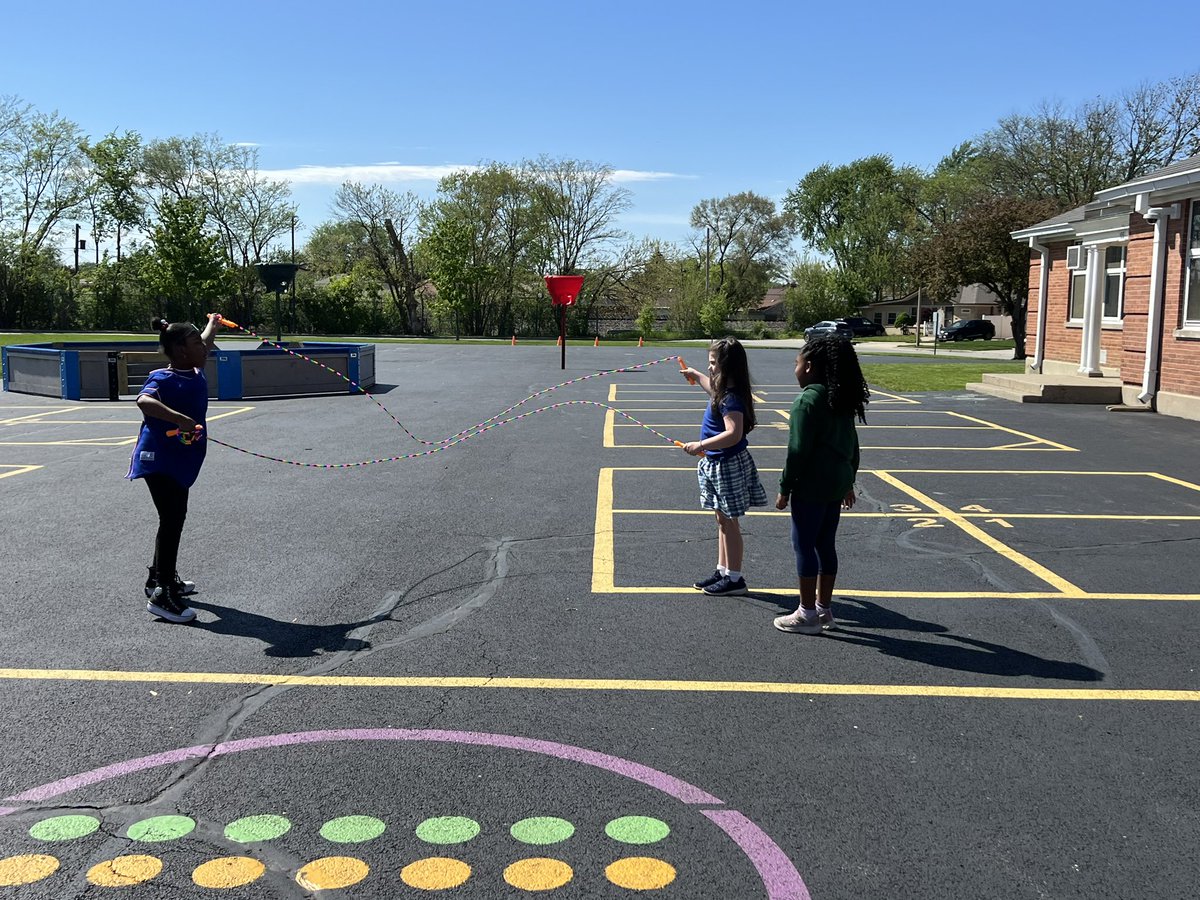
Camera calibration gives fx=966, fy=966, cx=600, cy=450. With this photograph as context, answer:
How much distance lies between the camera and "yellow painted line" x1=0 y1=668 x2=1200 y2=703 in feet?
15.7

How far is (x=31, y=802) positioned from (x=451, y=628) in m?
2.44

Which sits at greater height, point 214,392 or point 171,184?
point 171,184

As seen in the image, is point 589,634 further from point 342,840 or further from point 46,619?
point 46,619

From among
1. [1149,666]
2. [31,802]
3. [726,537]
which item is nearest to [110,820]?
[31,802]

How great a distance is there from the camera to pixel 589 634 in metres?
5.61

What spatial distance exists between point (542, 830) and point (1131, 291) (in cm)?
1904

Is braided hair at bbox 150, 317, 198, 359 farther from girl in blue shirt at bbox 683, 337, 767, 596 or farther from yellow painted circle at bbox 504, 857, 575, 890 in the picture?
yellow painted circle at bbox 504, 857, 575, 890

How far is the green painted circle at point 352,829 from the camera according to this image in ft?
11.1


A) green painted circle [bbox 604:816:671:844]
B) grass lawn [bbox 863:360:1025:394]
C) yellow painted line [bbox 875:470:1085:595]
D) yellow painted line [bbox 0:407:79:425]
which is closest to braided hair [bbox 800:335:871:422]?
yellow painted line [bbox 875:470:1085:595]

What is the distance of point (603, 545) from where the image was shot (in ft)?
25.2

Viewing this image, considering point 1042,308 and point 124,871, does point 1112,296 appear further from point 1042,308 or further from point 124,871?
point 124,871

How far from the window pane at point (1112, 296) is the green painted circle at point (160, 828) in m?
22.2

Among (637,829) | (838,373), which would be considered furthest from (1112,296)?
(637,829)

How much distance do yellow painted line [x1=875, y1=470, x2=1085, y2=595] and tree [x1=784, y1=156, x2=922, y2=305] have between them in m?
75.8
